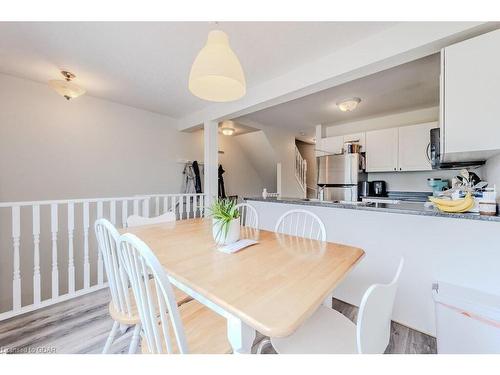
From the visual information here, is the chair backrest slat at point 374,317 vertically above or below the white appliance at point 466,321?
above

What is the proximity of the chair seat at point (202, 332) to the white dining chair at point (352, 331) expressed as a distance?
8.4 inches

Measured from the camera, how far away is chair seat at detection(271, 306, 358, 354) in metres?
0.87

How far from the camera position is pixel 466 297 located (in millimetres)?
1268

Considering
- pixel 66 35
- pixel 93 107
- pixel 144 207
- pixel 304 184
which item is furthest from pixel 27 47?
pixel 304 184

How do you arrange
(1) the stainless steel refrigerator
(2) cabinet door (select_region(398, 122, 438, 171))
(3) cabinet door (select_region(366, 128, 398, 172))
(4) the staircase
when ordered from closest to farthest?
(2) cabinet door (select_region(398, 122, 438, 171)) → (3) cabinet door (select_region(366, 128, 398, 172)) → (1) the stainless steel refrigerator → (4) the staircase

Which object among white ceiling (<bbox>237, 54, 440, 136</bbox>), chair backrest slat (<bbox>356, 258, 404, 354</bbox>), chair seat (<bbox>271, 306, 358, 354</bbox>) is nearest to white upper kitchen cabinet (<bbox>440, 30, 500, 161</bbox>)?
white ceiling (<bbox>237, 54, 440, 136</bbox>)

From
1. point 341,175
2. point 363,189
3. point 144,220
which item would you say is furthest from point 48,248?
point 363,189

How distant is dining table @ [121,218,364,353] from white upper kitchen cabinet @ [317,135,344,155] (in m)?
3.03

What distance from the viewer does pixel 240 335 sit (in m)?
0.67

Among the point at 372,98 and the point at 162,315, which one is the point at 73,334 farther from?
the point at 372,98

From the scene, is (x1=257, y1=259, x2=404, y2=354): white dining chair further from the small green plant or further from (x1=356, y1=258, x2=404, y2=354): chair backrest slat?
the small green plant

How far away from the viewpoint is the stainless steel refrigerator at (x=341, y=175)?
3.52m

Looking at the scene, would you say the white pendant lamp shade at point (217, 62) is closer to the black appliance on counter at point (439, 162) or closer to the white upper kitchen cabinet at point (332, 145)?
the black appliance on counter at point (439, 162)

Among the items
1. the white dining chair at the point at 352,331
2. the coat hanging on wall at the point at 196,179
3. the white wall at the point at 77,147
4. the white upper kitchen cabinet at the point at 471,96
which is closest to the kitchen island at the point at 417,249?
the white upper kitchen cabinet at the point at 471,96
